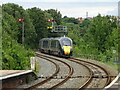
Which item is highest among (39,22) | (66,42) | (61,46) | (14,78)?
(39,22)

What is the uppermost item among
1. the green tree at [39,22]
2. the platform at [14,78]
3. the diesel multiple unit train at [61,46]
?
the green tree at [39,22]

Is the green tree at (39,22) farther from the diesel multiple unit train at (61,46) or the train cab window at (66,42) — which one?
the train cab window at (66,42)

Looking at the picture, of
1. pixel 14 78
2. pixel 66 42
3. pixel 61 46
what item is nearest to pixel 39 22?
pixel 66 42

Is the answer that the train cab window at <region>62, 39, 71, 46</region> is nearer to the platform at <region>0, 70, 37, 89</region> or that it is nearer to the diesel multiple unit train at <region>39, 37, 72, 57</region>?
the diesel multiple unit train at <region>39, 37, 72, 57</region>

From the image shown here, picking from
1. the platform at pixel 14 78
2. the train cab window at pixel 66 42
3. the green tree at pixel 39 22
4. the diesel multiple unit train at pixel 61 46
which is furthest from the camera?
the green tree at pixel 39 22

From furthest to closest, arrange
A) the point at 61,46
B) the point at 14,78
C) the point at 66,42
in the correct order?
the point at 66,42 < the point at 61,46 < the point at 14,78

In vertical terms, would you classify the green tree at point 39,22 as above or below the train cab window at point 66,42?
above

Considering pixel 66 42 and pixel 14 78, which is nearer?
pixel 14 78

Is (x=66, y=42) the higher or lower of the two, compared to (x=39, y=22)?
lower

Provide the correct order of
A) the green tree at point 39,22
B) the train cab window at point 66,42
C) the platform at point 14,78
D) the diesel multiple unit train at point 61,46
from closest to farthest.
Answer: the platform at point 14,78
the diesel multiple unit train at point 61,46
the train cab window at point 66,42
the green tree at point 39,22

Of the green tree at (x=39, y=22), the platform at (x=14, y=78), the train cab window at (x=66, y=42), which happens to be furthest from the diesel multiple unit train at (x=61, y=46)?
the green tree at (x=39, y=22)

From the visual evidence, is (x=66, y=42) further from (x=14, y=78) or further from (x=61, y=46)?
(x=14, y=78)

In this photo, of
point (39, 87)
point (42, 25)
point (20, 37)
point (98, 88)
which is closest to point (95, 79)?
point (98, 88)

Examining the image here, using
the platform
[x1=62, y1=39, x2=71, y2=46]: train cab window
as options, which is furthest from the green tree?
the platform
